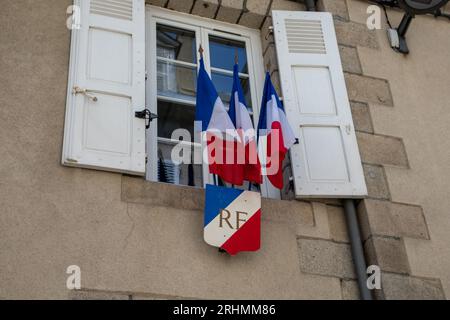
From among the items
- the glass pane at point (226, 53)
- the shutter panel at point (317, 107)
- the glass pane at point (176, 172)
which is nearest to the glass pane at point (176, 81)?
the glass pane at point (226, 53)

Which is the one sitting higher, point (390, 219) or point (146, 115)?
point (146, 115)

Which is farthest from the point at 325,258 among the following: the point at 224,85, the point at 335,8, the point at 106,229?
the point at 335,8

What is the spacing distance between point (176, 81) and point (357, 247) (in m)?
1.68

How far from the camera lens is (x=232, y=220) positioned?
3.96m

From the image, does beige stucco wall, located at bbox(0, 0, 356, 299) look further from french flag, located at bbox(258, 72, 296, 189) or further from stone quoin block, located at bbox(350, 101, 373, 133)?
stone quoin block, located at bbox(350, 101, 373, 133)

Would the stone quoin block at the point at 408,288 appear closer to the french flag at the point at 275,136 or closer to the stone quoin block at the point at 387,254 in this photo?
the stone quoin block at the point at 387,254

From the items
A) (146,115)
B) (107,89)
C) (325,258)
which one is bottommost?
(325,258)

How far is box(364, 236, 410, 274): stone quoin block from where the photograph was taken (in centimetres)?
407

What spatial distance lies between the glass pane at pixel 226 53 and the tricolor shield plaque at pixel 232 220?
1341 millimetres

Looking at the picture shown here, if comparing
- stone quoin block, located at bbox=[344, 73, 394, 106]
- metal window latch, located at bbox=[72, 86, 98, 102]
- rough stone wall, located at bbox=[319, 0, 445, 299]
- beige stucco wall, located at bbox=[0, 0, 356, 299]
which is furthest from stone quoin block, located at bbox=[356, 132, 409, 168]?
metal window latch, located at bbox=[72, 86, 98, 102]

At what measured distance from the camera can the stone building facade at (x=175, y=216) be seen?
3.64 m

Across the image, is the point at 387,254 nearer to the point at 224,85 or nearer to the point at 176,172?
the point at 176,172

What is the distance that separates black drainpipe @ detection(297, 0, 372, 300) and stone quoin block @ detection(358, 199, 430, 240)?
0.19ft

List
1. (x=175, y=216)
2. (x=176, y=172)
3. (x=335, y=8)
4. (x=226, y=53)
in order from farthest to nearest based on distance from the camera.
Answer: (x=335, y=8) → (x=226, y=53) → (x=176, y=172) → (x=175, y=216)
